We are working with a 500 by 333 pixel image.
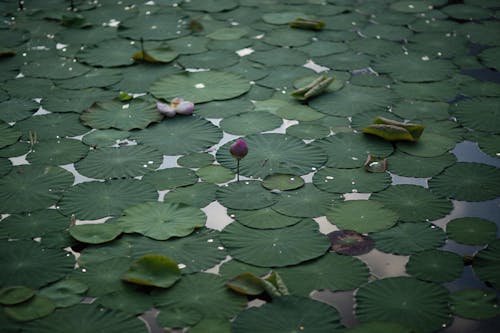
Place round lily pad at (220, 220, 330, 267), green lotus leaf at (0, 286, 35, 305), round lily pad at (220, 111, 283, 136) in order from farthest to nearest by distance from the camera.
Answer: round lily pad at (220, 111, 283, 136)
round lily pad at (220, 220, 330, 267)
green lotus leaf at (0, 286, 35, 305)

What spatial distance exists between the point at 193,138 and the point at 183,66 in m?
0.86

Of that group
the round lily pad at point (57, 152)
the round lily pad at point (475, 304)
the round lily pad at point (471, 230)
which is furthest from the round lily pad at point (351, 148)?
the round lily pad at point (57, 152)

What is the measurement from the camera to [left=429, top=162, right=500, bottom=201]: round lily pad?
3234mm

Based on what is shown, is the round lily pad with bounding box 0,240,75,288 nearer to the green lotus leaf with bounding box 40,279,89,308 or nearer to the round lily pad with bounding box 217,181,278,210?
the green lotus leaf with bounding box 40,279,89,308

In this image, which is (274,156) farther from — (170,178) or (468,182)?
(468,182)

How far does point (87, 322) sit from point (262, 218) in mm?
841

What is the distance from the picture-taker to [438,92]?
4109mm

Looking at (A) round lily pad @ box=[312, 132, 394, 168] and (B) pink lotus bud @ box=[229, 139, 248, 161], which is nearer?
(B) pink lotus bud @ box=[229, 139, 248, 161]

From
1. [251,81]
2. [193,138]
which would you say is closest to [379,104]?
[251,81]

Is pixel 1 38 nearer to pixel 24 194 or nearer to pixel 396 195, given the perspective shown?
pixel 24 194

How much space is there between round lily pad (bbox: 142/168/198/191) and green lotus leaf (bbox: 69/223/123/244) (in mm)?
342

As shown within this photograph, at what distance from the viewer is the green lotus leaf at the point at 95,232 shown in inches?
116

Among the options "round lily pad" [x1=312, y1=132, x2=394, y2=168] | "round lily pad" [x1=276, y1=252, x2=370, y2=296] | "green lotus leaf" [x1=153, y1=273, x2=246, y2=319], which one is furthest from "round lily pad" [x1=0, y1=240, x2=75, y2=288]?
"round lily pad" [x1=312, y1=132, x2=394, y2=168]

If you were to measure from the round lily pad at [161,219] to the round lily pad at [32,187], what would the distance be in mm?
382
